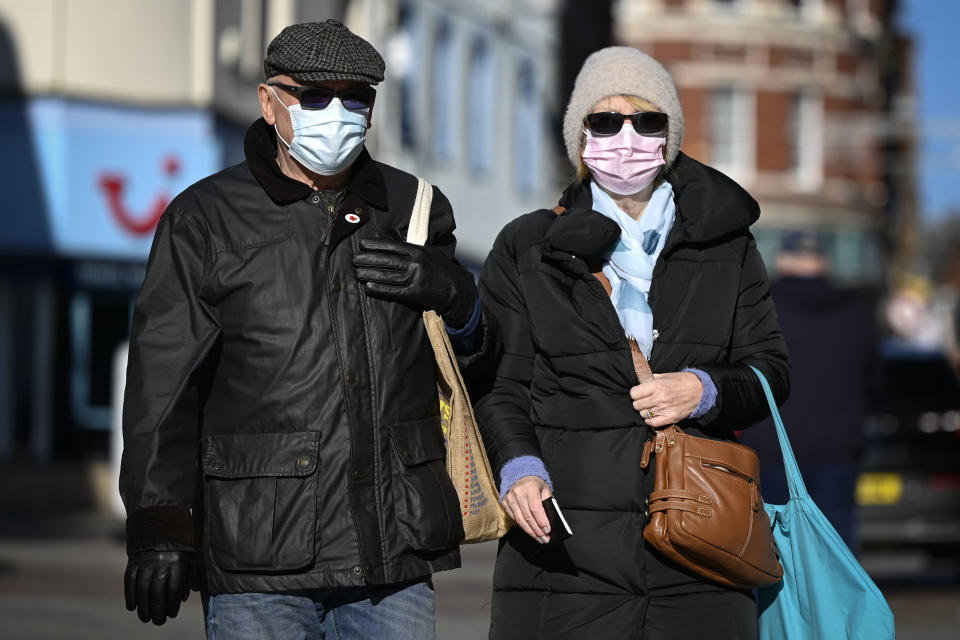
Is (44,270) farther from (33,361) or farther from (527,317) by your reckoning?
(527,317)

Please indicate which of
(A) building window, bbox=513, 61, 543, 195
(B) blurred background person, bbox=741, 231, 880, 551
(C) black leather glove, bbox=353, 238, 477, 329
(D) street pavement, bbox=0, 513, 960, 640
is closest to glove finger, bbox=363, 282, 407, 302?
(C) black leather glove, bbox=353, 238, 477, 329

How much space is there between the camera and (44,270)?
19578 mm

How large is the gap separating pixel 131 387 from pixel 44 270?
16.3 meters

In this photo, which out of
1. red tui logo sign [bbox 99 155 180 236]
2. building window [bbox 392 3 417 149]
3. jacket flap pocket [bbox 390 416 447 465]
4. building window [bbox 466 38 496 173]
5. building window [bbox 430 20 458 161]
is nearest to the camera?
jacket flap pocket [bbox 390 416 447 465]

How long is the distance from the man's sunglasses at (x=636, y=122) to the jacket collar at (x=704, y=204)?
0.49 feet

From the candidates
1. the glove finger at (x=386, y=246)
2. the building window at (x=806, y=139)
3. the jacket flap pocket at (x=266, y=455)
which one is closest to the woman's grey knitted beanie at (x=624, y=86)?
the glove finger at (x=386, y=246)

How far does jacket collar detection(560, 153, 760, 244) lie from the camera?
4.28 m

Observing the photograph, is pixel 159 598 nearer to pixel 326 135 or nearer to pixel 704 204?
pixel 326 135

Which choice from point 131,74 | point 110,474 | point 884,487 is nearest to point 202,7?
point 131,74

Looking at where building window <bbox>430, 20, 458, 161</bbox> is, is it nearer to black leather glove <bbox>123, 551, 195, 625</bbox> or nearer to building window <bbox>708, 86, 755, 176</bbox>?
building window <bbox>708, 86, 755, 176</bbox>

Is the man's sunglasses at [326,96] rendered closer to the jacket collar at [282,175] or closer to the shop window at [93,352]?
the jacket collar at [282,175]

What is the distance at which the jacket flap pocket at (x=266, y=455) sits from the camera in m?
3.79

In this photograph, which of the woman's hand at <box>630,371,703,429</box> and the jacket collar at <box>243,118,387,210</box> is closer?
the jacket collar at <box>243,118,387,210</box>

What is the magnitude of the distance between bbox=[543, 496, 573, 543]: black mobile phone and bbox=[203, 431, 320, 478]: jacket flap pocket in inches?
23.5
